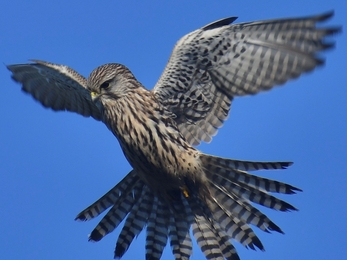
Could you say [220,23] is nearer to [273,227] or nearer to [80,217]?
[273,227]

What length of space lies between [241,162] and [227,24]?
1559mm

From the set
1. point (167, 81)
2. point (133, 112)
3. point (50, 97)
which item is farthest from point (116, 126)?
point (50, 97)

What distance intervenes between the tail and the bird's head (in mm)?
1082

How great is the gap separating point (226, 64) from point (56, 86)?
2.21 meters

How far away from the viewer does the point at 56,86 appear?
→ 9.95 meters

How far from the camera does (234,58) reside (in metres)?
9.05

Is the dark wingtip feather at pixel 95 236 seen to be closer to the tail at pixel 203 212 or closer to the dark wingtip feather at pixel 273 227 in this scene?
the tail at pixel 203 212

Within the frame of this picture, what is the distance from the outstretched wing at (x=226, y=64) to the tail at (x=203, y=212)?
26.0 inches

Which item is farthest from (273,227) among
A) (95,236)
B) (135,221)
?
(95,236)

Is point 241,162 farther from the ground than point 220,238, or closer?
farther from the ground

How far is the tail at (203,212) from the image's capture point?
8844 mm

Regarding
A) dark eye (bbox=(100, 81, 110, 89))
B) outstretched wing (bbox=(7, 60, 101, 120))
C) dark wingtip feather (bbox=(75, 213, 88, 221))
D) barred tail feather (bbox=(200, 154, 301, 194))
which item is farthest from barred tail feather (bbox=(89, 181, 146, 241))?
dark eye (bbox=(100, 81, 110, 89))

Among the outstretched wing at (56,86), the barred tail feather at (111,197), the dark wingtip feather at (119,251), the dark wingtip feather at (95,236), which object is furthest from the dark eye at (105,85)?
the dark wingtip feather at (119,251)

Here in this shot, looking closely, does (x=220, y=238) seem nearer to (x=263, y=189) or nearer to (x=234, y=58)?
(x=263, y=189)
